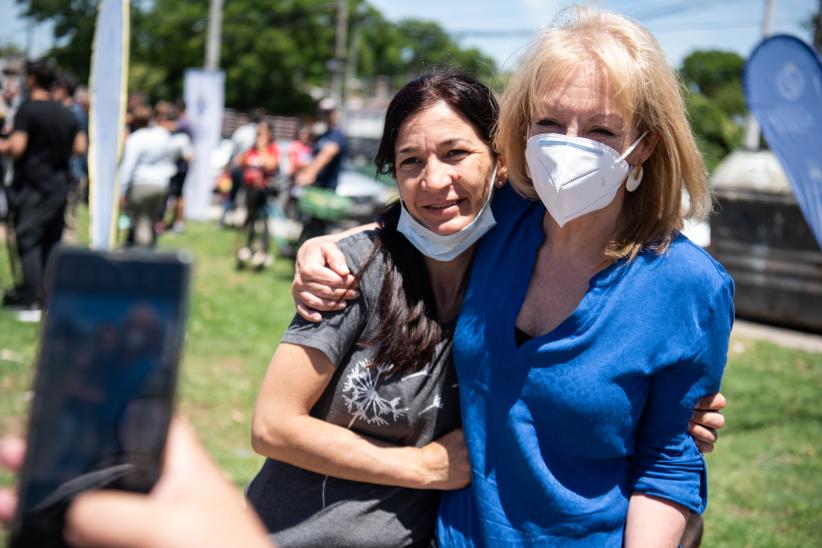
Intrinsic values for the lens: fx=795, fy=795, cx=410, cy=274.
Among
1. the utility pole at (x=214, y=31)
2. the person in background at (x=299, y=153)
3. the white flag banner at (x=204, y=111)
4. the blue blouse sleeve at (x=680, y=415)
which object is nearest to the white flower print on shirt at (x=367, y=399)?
the blue blouse sleeve at (x=680, y=415)

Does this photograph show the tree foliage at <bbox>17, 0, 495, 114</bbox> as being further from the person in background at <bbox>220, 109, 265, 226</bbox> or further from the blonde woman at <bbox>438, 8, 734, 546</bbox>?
the blonde woman at <bbox>438, 8, 734, 546</bbox>

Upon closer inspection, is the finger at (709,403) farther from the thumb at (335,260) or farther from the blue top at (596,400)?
the thumb at (335,260)

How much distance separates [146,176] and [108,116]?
643 cm

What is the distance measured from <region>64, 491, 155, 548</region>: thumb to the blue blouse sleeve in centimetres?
117

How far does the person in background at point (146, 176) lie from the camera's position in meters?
8.66

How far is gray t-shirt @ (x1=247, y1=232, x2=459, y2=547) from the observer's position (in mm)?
1739

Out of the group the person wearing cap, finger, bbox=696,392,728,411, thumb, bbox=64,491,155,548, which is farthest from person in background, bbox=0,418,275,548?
the person wearing cap

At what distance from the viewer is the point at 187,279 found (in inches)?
27.6

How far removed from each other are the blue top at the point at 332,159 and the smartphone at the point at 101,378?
8378 mm

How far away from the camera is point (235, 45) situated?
2092 inches

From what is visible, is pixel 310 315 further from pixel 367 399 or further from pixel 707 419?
pixel 707 419

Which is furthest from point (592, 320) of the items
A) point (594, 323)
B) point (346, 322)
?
point (346, 322)

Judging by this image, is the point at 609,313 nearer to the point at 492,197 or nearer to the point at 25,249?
the point at 492,197

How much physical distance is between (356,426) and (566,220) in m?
0.64
